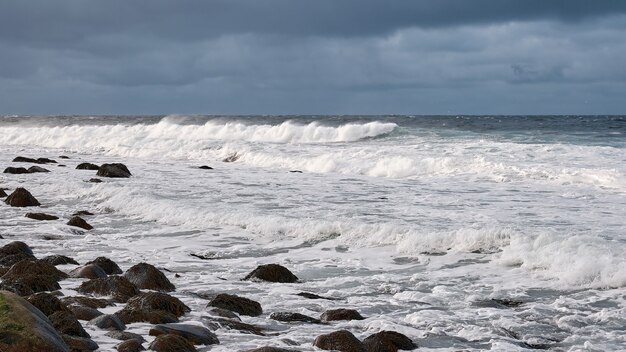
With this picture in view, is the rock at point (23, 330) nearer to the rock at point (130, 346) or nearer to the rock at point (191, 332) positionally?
the rock at point (130, 346)

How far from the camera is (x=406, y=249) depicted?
10.6 metres

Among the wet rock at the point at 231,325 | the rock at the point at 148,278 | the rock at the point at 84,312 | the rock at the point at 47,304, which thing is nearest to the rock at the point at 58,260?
the rock at the point at 148,278

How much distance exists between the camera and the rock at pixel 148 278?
8.05 metres

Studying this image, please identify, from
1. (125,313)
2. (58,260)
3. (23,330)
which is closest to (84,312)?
(125,313)

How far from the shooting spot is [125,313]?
6645mm

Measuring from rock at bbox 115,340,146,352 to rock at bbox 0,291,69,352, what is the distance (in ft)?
1.93

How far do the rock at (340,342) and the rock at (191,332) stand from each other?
848 millimetres

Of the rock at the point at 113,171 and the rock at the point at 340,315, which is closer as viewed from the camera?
the rock at the point at 340,315

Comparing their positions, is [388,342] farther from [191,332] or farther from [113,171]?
[113,171]

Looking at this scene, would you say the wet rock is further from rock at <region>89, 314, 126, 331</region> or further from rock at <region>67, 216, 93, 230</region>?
rock at <region>67, 216, 93, 230</region>

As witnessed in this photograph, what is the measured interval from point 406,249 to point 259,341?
4751 mm

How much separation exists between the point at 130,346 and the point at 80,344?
37 centimetres

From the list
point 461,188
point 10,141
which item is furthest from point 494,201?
point 10,141

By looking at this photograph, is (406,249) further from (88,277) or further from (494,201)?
(494,201)
